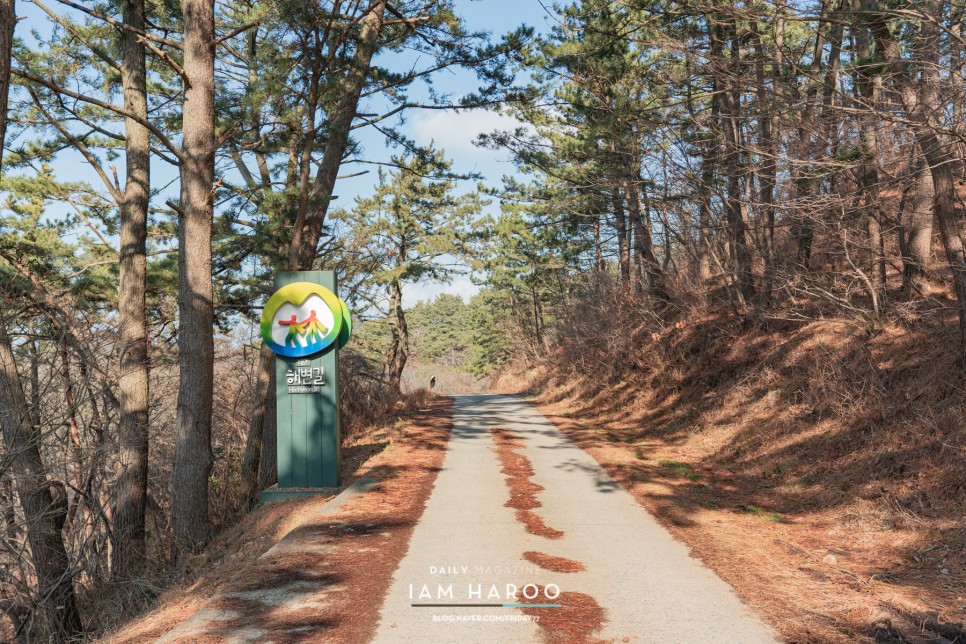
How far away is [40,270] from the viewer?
1401cm

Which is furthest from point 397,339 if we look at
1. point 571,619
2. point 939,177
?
point 571,619

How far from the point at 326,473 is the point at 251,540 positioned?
4.60ft

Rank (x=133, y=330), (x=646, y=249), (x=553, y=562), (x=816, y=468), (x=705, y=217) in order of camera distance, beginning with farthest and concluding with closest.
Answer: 1. (x=646, y=249)
2. (x=705, y=217)
3. (x=133, y=330)
4. (x=816, y=468)
5. (x=553, y=562)

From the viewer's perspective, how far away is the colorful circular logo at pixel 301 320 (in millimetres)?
9266

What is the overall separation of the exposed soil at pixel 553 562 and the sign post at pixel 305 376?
419 centimetres

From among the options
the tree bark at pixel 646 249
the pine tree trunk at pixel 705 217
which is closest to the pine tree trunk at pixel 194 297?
the pine tree trunk at pixel 705 217

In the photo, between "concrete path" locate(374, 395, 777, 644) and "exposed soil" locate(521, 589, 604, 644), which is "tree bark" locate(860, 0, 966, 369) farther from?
"exposed soil" locate(521, 589, 604, 644)

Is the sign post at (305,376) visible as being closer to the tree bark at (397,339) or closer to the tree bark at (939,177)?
the tree bark at (939,177)

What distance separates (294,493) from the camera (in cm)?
948

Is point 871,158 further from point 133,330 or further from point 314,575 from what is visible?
point 133,330

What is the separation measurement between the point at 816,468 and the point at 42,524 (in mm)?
11275

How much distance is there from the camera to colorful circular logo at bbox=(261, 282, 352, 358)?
30.4 ft

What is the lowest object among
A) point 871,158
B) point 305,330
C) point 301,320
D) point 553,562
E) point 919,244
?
point 553,562

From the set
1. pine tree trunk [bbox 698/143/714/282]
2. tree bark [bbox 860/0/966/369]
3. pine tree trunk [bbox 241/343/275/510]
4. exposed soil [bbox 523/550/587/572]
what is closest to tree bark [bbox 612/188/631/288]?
pine tree trunk [bbox 698/143/714/282]
